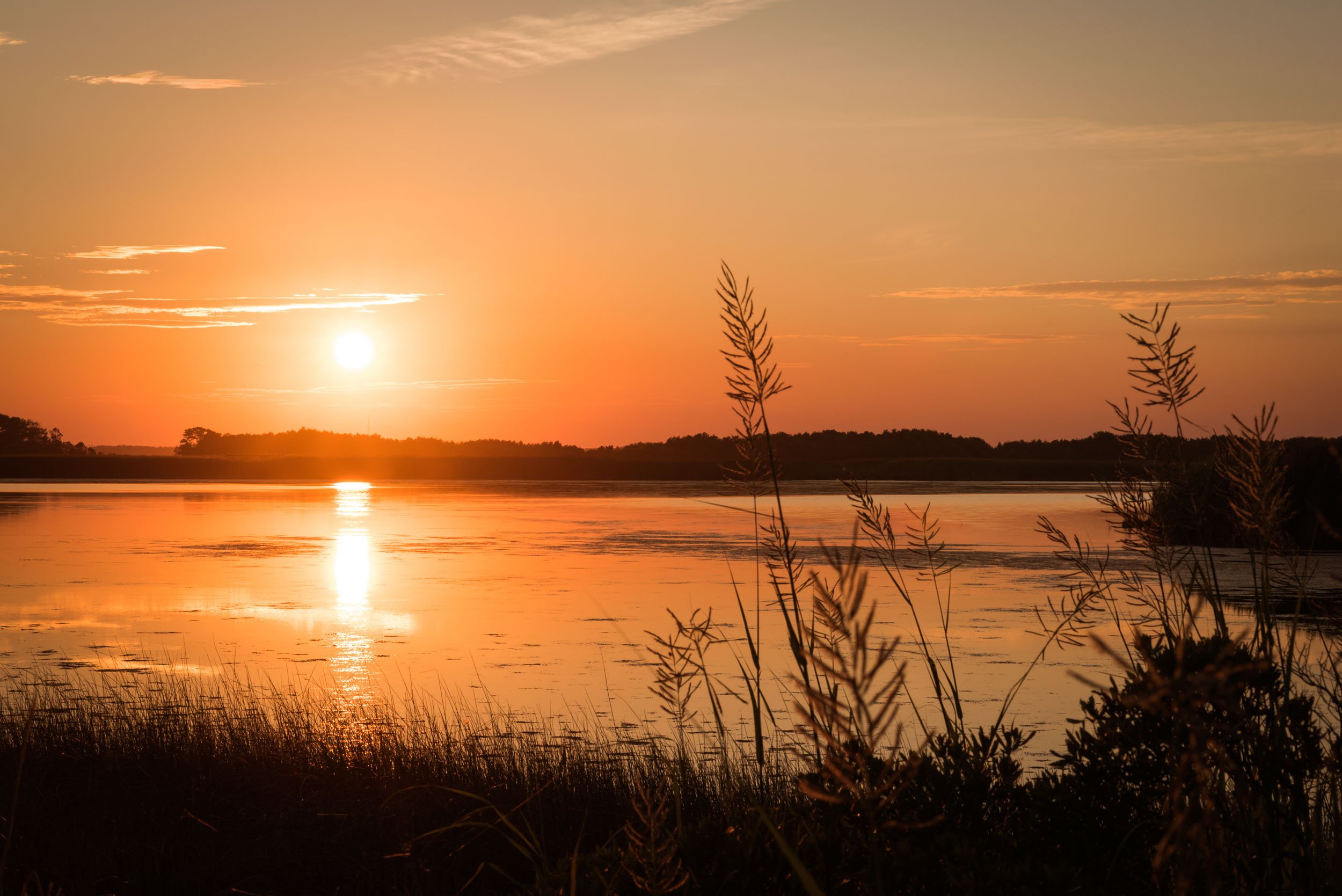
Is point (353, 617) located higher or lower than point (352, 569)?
lower

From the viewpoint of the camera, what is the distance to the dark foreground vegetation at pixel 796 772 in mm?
2035

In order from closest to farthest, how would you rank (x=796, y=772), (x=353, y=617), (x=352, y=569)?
(x=796, y=772) < (x=353, y=617) < (x=352, y=569)

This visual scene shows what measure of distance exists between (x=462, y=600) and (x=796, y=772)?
1107 cm

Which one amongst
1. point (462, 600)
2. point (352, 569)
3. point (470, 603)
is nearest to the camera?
point (470, 603)

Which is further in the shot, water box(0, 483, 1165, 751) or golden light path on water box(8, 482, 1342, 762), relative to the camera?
water box(0, 483, 1165, 751)

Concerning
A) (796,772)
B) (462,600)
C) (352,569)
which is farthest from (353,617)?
(796,772)

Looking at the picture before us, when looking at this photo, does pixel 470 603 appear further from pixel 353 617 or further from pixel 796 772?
pixel 796 772

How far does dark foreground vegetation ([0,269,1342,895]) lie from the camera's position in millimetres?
2035

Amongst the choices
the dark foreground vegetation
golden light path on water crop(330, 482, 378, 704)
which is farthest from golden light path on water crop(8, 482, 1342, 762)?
the dark foreground vegetation

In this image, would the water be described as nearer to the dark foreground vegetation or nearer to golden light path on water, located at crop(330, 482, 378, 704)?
golden light path on water, located at crop(330, 482, 378, 704)

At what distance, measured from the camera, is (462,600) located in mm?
16500

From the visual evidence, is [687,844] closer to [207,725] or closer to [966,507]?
[207,725]

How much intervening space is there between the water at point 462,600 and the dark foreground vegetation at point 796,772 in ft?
2.76

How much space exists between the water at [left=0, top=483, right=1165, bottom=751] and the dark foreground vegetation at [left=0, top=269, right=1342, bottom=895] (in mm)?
842
